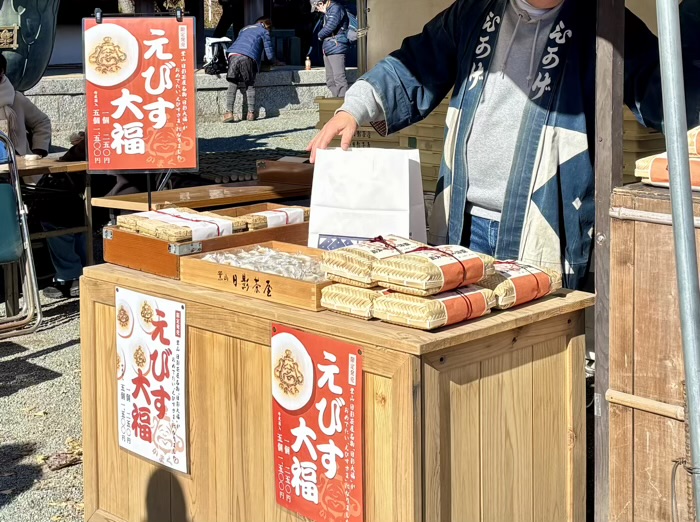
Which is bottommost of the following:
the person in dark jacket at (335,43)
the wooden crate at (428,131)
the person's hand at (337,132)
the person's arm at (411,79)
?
the person's hand at (337,132)

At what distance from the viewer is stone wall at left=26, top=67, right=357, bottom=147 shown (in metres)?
14.9

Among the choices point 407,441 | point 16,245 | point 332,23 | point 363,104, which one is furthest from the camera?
point 332,23

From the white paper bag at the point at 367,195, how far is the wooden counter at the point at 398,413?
0.47m

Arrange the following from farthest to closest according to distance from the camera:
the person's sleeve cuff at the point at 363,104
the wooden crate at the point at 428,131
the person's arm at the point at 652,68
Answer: the wooden crate at the point at 428,131 → the person's sleeve cuff at the point at 363,104 → the person's arm at the point at 652,68

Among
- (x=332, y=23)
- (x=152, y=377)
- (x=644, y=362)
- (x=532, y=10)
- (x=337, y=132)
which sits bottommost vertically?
(x=152, y=377)

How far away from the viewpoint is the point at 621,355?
2744mm

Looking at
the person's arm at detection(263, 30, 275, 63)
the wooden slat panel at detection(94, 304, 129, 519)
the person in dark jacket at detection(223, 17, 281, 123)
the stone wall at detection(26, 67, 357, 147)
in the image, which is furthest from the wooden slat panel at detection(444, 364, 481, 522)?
the person's arm at detection(263, 30, 275, 63)

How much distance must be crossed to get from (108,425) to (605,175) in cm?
188

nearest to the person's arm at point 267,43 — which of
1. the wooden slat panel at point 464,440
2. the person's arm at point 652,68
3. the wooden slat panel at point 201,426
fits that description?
the person's arm at point 652,68

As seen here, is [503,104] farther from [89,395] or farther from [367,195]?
[89,395]

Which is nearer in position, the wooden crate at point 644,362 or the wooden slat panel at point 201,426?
the wooden crate at point 644,362

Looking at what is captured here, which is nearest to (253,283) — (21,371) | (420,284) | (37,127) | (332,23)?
(420,284)

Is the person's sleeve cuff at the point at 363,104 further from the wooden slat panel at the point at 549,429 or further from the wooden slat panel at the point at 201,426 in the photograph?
the wooden slat panel at the point at 549,429

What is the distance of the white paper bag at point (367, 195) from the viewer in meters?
3.20
